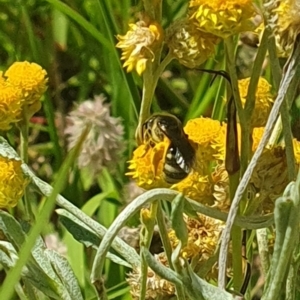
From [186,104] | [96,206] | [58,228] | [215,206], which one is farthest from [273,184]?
[186,104]

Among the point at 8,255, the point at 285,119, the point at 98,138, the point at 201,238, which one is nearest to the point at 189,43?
the point at 285,119

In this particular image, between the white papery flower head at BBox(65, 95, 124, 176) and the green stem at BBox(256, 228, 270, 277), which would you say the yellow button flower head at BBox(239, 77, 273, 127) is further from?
the white papery flower head at BBox(65, 95, 124, 176)

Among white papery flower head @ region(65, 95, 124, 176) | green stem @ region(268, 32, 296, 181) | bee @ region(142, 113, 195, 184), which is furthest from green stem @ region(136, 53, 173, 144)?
white papery flower head @ region(65, 95, 124, 176)

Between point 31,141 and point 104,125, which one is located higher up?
point 104,125

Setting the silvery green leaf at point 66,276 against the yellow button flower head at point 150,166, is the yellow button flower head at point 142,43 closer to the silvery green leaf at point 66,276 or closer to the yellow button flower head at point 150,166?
the yellow button flower head at point 150,166

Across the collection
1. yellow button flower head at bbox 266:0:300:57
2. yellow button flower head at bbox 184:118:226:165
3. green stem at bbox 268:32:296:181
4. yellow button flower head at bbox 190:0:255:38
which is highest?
yellow button flower head at bbox 266:0:300:57

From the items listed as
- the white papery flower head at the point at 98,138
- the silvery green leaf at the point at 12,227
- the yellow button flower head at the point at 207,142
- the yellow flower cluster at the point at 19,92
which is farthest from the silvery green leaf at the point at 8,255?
the white papery flower head at the point at 98,138

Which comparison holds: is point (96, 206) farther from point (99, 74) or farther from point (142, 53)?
point (142, 53)
